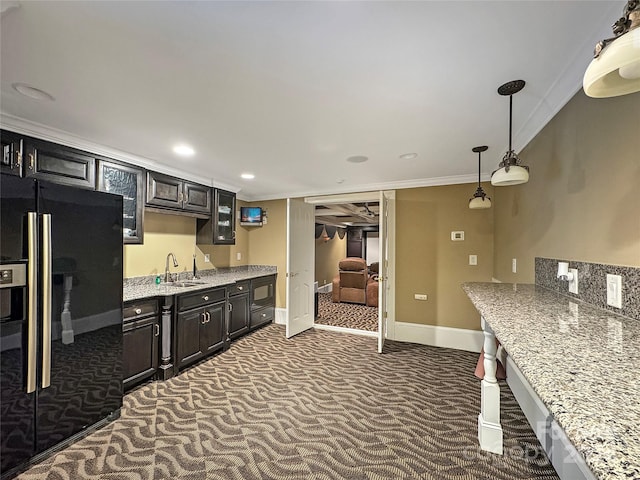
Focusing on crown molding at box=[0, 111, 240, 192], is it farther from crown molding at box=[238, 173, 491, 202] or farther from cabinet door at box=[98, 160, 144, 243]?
crown molding at box=[238, 173, 491, 202]

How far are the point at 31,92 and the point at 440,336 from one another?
4631 mm

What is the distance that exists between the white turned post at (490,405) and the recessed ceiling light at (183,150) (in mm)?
2874

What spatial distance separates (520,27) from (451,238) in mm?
2969

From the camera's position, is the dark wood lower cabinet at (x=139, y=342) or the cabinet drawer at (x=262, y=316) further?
the cabinet drawer at (x=262, y=316)

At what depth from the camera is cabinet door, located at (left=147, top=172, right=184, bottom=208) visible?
3.16 m

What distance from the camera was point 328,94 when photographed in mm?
1762

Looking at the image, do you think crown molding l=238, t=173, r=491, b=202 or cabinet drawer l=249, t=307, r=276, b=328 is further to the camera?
cabinet drawer l=249, t=307, r=276, b=328

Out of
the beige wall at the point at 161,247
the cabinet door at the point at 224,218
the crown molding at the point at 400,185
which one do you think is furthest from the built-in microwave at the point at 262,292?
the crown molding at the point at 400,185

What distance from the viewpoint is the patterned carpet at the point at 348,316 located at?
16.1 ft

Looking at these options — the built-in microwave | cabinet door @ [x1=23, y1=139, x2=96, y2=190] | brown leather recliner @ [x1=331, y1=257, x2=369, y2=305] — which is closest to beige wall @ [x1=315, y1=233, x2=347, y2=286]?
brown leather recliner @ [x1=331, y1=257, x2=369, y2=305]

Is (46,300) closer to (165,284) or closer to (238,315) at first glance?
(165,284)

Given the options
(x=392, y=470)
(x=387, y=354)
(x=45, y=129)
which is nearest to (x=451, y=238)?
(x=387, y=354)

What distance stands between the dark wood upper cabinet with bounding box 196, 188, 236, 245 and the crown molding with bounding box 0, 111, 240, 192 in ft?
2.26

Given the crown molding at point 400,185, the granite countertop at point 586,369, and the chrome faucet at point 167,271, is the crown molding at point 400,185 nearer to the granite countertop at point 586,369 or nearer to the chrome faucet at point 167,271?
the chrome faucet at point 167,271
